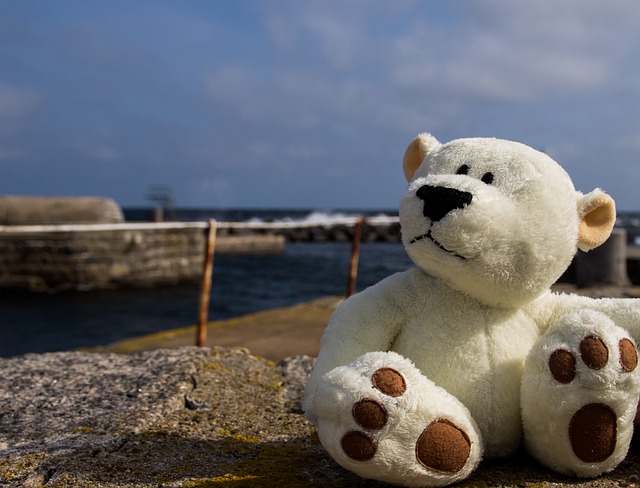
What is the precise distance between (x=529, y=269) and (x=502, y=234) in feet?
0.52

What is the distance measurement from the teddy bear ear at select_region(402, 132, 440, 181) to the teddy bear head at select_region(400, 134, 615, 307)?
0.56ft

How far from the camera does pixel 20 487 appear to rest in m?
1.73

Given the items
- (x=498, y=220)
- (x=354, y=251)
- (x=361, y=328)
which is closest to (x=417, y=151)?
(x=498, y=220)

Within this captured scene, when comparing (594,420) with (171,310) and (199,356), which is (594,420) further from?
(171,310)

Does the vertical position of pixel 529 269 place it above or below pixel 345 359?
above

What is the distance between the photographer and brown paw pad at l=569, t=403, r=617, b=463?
155 centimetres

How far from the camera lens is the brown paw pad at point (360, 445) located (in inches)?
57.4

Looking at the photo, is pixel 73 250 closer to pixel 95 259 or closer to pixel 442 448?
pixel 95 259

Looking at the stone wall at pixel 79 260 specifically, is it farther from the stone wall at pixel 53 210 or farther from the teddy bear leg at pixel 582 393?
the teddy bear leg at pixel 582 393

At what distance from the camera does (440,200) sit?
5.41ft

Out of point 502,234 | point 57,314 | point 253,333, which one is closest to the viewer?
point 502,234

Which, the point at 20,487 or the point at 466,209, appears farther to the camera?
the point at 20,487

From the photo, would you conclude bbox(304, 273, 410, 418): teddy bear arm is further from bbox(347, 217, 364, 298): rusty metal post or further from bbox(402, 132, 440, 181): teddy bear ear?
bbox(347, 217, 364, 298): rusty metal post

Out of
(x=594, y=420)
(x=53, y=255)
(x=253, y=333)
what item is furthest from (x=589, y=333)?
(x=53, y=255)
